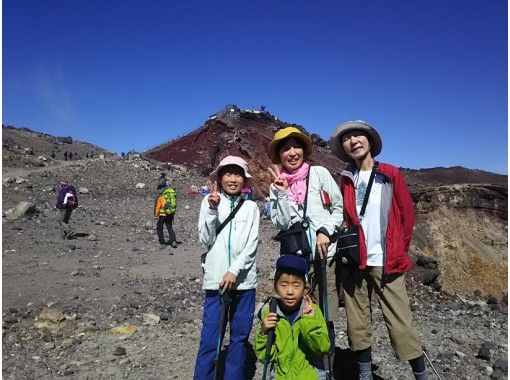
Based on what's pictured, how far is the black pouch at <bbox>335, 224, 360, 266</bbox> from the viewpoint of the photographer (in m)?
3.25

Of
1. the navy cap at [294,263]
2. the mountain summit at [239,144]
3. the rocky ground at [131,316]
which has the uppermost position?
the mountain summit at [239,144]

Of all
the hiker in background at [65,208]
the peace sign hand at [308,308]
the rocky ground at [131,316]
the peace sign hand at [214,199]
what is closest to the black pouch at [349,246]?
the peace sign hand at [308,308]

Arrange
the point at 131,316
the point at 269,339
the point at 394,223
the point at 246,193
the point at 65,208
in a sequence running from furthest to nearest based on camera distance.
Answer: the point at 65,208
the point at 131,316
the point at 246,193
the point at 394,223
the point at 269,339

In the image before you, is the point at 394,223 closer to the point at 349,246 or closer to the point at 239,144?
the point at 349,246

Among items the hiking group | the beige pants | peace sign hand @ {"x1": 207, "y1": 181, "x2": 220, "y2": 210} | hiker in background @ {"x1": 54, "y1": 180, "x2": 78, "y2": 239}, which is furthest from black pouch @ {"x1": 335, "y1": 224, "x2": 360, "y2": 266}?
hiker in background @ {"x1": 54, "y1": 180, "x2": 78, "y2": 239}

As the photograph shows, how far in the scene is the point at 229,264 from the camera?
340 cm

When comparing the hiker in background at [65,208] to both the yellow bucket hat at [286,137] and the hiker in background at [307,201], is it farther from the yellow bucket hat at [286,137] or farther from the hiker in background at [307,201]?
the hiker in background at [307,201]

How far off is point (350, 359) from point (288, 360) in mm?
1737

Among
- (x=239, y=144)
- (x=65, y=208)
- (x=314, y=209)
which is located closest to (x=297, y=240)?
(x=314, y=209)

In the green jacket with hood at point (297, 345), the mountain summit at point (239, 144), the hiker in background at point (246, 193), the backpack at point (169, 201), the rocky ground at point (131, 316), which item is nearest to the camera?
the green jacket with hood at point (297, 345)

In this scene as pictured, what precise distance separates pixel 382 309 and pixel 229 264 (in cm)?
131

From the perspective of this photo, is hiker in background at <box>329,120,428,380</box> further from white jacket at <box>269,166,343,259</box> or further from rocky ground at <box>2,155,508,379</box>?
rocky ground at <box>2,155,508,379</box>

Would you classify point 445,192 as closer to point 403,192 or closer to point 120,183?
point 403,192

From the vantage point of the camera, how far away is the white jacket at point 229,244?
3348 millimetres
